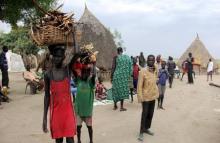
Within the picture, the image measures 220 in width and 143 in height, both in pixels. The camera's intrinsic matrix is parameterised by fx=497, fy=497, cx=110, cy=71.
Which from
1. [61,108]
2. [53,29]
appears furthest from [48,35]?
[61,108]

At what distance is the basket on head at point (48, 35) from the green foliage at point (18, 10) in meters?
11.9

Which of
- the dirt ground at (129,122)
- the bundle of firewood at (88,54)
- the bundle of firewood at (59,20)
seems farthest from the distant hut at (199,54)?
the bundle of firewood at (59,20)

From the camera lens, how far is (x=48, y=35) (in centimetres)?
648

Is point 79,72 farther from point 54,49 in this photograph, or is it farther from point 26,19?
point 26,19

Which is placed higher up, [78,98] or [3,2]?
[3,2]

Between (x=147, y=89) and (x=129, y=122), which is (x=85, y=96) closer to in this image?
(x=147, y=89)

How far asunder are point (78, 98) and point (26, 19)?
12.1 meters

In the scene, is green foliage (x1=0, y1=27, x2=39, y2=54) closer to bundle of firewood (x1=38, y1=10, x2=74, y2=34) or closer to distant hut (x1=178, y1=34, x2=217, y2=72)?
distant hut (x1=178, y1=34, x2=217, y2=72)

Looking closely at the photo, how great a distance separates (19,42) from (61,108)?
33891 millimetres

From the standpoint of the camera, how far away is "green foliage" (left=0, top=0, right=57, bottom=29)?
61.0 feet

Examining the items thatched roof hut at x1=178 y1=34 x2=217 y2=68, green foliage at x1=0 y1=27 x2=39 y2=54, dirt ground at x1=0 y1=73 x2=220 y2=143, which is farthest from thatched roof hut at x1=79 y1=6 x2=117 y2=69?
thatched roof hut at x1=178 y1=34 x2=217 y2=68

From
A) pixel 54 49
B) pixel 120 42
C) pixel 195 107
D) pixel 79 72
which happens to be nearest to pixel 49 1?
pixel 195 107

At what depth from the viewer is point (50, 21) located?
6699 millimetres

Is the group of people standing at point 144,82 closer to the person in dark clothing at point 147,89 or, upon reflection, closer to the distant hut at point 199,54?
the person in dark clothing at point 147,89
